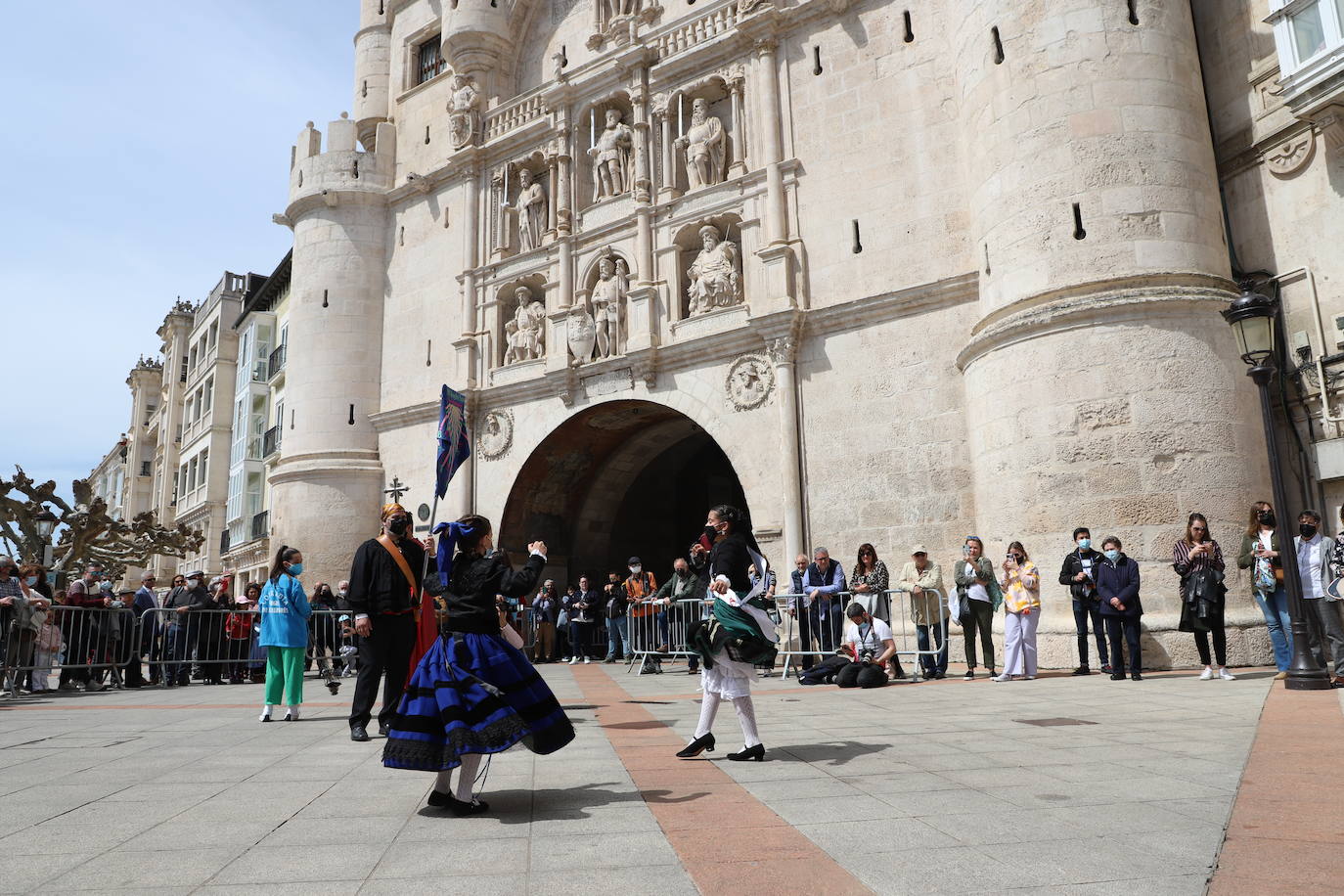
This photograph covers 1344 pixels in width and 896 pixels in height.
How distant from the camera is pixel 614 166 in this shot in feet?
65.6

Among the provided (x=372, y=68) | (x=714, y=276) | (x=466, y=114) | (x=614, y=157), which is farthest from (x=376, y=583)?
(x=372, y=68)

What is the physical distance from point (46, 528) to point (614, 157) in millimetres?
14353

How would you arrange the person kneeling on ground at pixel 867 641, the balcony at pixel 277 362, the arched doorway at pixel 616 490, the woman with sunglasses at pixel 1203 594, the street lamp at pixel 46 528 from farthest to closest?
1. the balcony at pixel 277 362
2. the arched doorway at pixel 616 490
3. the street lamp at pixel 46 528
4. the person kneeling on ground at pixel 867 641
5. the woman with sunglasses at pixel 1203 594

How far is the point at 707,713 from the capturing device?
5949 millimetres

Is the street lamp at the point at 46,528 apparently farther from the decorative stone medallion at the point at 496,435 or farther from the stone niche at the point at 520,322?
the stone niche at the point at 520,322

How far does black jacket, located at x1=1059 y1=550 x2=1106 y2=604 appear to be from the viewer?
10586 mm

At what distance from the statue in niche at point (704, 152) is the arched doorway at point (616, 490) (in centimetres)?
453

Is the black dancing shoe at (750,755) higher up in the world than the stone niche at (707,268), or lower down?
lower down

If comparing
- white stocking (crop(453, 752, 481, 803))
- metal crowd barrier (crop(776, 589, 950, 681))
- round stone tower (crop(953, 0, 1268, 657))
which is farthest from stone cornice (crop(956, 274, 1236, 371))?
white stocking (crop(453, 752, 481, 803))

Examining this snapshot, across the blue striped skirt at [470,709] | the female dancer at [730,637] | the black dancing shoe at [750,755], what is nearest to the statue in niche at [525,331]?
the female dancer at [730,637]

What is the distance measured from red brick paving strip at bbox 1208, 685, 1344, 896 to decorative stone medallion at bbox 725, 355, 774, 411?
1130 cm

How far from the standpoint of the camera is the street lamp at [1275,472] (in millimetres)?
8281

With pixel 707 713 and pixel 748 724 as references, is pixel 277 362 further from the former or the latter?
pixel 748 724

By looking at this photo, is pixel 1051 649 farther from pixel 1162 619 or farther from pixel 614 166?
pixel 614 166
